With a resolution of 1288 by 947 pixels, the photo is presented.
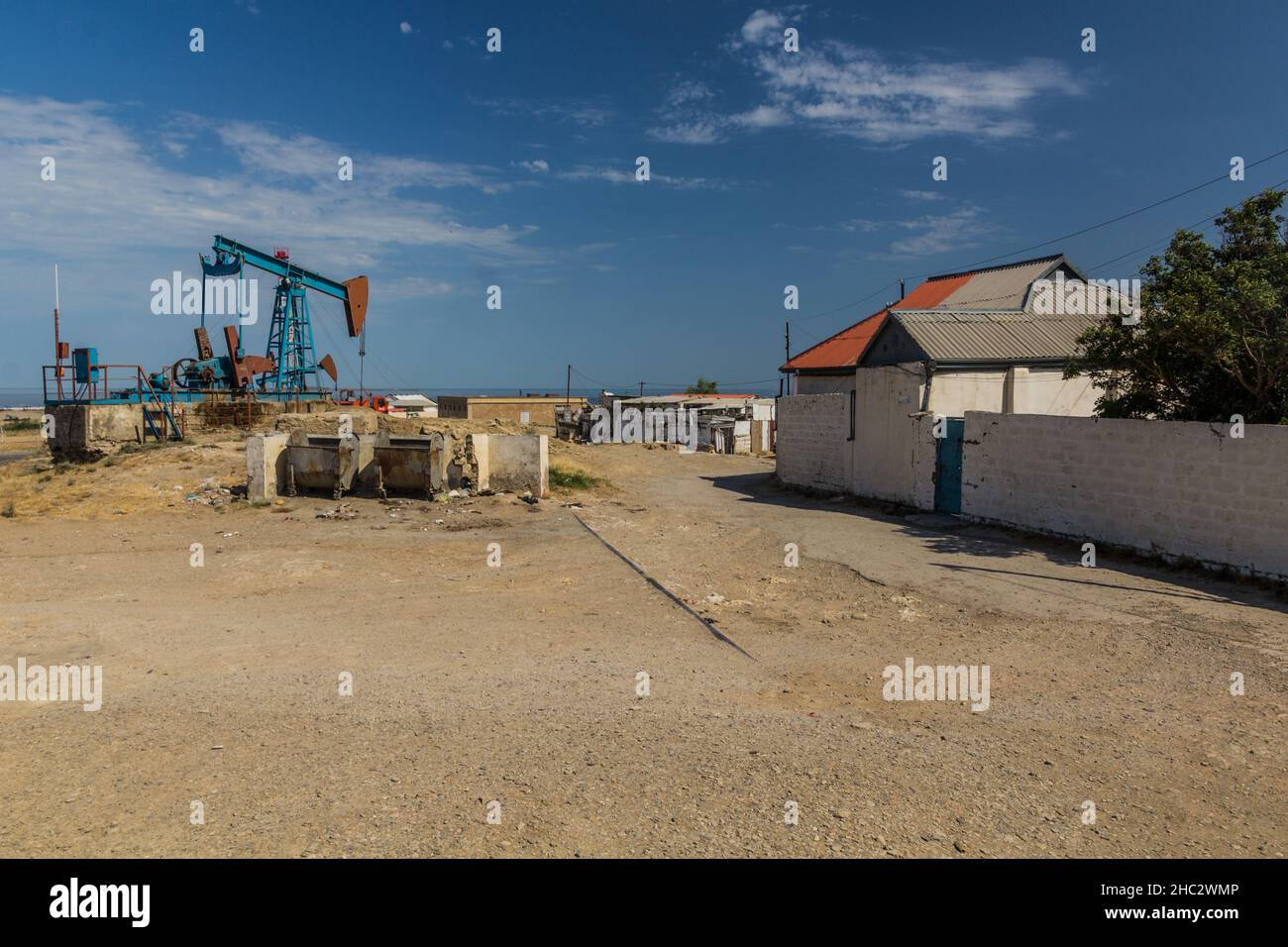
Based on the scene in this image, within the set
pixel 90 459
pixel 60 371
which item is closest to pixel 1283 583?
pixel 90 459

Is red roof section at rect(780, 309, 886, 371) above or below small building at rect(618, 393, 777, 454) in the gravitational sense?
above

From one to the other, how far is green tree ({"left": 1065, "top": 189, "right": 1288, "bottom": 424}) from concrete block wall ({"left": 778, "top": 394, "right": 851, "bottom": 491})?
6.65 m

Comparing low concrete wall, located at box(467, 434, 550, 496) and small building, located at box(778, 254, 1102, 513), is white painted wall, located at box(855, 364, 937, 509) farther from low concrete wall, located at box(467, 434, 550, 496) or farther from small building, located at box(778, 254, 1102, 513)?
low concrete wall, located at box(467, 434, 550, 496)

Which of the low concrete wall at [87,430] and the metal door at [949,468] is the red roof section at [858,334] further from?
the low concrete wall at [87,430]

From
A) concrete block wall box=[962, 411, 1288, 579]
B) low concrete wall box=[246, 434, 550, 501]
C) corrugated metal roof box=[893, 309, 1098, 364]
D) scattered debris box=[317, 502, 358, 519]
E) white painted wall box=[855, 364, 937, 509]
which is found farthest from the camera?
corrugated metal roof box=[893, 309, 1098, 364]

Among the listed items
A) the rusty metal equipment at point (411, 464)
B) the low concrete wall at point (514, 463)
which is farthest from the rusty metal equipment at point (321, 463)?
the low concrete wall at point (514, 463)

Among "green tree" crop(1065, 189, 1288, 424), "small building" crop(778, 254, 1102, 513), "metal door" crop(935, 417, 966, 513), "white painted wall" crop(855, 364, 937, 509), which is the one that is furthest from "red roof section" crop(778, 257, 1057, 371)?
A: "green tree" crop(1065, 189, 1288, 424)

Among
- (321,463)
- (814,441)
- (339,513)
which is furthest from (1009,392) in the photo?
(321,463)

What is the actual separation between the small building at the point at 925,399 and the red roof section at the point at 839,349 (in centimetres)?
786

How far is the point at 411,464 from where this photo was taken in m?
17.1

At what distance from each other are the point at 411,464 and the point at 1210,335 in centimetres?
1420

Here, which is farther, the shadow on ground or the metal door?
the metal door

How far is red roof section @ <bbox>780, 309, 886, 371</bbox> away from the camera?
2916 cm

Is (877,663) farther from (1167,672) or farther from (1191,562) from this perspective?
(1191,562)
